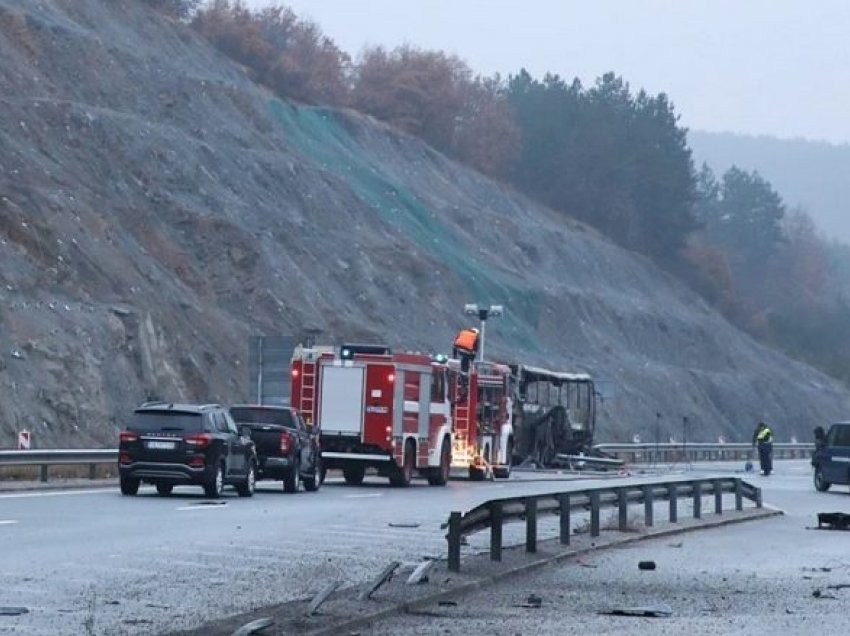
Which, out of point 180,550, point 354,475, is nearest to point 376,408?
point 354,475

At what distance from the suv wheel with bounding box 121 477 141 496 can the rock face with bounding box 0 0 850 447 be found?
11621 mm

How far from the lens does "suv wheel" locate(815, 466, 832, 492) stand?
46.1 metres

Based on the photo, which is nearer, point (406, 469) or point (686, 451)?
point (406, 469)

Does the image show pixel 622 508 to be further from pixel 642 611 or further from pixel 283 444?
pixel 283 444

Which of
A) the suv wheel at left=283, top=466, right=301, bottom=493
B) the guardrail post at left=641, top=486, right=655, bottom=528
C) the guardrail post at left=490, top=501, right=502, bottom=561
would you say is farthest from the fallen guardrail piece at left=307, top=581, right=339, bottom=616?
the suv wheel at left=283, top=466, right=301, bottom=493

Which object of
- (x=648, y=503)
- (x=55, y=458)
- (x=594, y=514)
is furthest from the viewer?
(x=55, y=458)

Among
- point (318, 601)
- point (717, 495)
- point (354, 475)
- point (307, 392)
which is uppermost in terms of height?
point (307, 392)

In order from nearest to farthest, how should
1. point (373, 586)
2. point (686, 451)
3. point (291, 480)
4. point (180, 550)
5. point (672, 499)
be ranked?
point (373, 586) < point (180, 550) < point (672, 499) < point (291, 480) < point (686, 451)

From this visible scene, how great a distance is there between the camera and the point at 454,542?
18.5m

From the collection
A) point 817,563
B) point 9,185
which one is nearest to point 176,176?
point 9,185

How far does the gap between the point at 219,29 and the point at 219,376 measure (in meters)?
42.0

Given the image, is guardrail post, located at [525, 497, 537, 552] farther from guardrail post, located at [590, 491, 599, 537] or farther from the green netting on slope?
the green netting on slope

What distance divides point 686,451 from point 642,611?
192ft

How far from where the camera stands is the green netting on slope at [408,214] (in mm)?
81000
